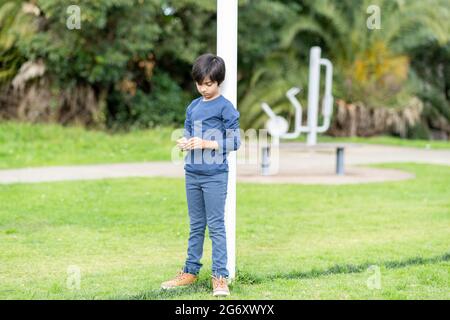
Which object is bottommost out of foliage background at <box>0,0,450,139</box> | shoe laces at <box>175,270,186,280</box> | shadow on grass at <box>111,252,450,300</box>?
shadow on grass at <box>111,252,450,300</box>

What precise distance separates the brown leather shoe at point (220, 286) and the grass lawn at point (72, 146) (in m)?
8.15

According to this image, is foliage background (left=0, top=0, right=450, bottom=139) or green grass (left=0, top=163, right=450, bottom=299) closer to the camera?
green grass (left=0, top=163, right=450, bottom=299)

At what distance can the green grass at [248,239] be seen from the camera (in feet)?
20.9

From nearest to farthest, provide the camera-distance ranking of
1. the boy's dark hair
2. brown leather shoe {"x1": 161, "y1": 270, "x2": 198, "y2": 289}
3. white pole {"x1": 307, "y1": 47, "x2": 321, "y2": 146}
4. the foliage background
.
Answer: the boy's dark hair → brown leather shoe {"x1": 161, "y1": 270, "x2": 198, "y2": 289} → white pole {"x1": 307, "y1": 47, "x2": 321, "y2": 146} → the foliage background

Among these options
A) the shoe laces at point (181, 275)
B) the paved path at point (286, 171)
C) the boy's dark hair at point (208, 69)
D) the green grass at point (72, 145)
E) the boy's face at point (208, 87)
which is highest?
the boy's dark hair at point (208, 69)

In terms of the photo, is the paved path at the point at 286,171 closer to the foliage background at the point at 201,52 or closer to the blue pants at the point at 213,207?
the foliage background at the point at 201,52

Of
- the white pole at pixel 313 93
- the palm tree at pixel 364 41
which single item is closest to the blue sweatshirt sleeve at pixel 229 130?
the white pole at pixel 313 93

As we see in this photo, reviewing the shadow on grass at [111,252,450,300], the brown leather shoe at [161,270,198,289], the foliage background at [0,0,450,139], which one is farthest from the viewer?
the foliage background at [0,0,450,139]

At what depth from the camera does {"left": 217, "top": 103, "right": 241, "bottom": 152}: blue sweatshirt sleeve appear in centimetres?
606

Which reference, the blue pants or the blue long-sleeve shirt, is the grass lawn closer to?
the blue pants

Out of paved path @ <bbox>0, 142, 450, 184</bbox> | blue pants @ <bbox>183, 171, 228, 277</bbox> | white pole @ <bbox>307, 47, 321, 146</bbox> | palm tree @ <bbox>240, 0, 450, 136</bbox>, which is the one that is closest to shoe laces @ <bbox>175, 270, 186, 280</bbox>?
blue pants @ <bbox>183, 171, 228, 277</bbox>

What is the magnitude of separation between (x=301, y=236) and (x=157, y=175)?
15.7 feet

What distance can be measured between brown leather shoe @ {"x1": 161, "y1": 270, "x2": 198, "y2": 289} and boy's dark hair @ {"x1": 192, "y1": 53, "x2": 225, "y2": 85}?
1397 millimetres
